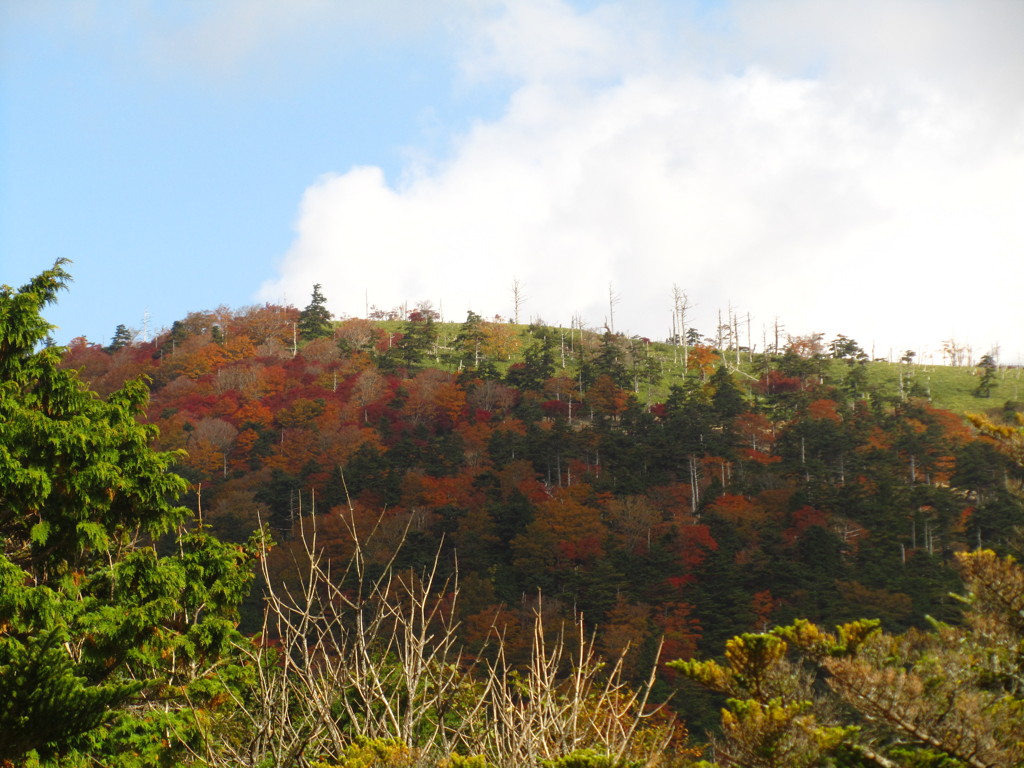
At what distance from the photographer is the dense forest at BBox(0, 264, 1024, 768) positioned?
6.00 meters

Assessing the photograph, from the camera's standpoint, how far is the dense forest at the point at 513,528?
600 cm

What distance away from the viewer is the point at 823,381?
7288 centimetres

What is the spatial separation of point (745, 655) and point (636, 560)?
125 feet

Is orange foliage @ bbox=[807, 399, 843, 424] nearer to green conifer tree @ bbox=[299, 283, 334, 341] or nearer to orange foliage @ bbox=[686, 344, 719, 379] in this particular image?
orange foliage @ bbox=[686, 344, 719, 379]

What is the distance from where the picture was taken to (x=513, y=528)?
46.8 m

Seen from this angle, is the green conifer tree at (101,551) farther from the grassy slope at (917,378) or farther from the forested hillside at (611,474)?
the grassy slope at (917,378)

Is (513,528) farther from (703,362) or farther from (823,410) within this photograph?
(703,362)

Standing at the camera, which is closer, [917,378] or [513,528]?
[513,528]

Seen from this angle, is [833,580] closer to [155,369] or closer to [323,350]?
[323,350]

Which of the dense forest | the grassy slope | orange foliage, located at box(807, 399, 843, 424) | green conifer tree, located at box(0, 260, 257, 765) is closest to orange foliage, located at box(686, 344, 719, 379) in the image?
the dense forest

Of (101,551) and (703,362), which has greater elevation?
(703,362)

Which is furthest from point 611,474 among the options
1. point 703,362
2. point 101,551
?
point 101,551

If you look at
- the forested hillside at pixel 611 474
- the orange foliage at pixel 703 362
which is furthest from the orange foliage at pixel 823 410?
the orange foliage at pixel 703 362

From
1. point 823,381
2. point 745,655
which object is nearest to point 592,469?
point 823,381
